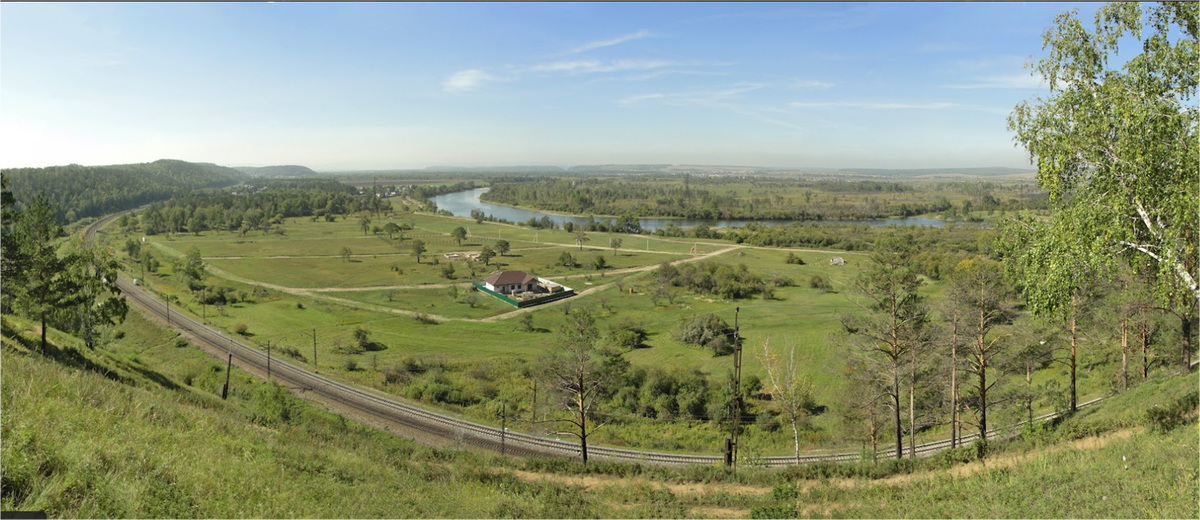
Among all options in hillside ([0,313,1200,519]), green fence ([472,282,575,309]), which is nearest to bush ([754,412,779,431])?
hillside ([0,313,1200,519])

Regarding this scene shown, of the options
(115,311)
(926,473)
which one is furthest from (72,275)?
(926,473)

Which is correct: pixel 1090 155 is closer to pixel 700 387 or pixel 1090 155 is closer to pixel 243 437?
pixel 243 437

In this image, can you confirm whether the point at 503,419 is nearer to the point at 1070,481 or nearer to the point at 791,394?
the point at 791,394

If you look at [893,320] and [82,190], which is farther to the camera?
[82,190]

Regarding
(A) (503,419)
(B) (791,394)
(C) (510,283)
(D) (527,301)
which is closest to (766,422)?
(B) (791,394)

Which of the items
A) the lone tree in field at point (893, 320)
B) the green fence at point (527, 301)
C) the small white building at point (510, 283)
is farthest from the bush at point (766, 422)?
the small white building at point (510, 283)

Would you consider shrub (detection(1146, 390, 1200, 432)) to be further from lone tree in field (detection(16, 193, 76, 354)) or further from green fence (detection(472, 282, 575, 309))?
green fence (detection(472, 282, 575, 309))

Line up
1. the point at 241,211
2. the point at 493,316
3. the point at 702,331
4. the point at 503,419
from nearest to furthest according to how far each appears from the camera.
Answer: the point at 503,419
the point at 702,331
the point at 493,316
the point at 241,211
